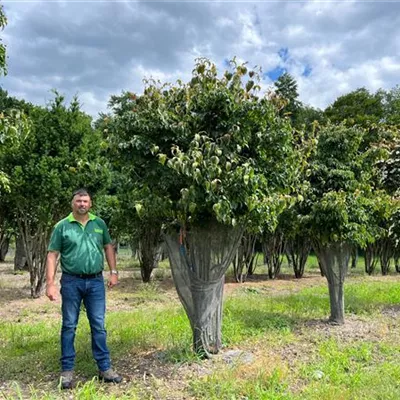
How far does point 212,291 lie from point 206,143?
172 centimetres

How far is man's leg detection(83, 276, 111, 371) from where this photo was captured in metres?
4.18

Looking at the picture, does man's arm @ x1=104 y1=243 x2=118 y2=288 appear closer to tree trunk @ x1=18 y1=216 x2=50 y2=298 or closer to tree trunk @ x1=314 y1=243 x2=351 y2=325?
tree trunk @ x1=314 y1=243 x2=351 y2=325

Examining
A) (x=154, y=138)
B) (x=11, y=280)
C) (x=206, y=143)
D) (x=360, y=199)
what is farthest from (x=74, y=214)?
(x=11, y=280)

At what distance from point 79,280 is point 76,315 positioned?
344 millimetres

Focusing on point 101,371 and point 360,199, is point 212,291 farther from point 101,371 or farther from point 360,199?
point 360,199

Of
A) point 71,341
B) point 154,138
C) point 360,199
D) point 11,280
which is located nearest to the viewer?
point 71,341

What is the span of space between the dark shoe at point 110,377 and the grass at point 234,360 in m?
0.08

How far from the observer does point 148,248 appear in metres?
13.1

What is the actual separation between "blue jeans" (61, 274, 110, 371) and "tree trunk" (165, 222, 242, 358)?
41.1 inches

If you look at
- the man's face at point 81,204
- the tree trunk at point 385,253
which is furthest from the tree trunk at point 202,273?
the tree trunk at point 385,253

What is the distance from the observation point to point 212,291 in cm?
496

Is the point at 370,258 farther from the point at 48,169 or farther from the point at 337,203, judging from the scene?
the point at 48,169

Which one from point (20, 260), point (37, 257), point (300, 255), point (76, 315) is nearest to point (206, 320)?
point (76, 315)

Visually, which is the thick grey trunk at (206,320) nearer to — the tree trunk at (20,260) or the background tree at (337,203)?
the background tree at (337,203)
